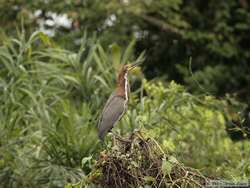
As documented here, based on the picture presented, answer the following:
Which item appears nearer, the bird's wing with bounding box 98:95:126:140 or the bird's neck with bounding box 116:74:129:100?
the bird's wing with bounding box 98:95:126:140

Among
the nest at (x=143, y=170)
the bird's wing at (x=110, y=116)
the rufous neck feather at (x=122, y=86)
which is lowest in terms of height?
the bird's wing at (x=110, y=116)

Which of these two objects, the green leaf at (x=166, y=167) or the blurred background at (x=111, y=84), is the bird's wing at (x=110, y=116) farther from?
the green leaf at (x=166, y=167)

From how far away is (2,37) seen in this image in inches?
398

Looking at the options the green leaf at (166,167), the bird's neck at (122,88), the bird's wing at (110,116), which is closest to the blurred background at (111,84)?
the bird's wing at (110,116)

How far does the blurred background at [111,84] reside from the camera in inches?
297

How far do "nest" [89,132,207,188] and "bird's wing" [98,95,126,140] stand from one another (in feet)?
4.31

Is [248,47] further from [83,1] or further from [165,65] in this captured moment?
[83,1]

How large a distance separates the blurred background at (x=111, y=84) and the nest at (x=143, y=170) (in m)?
0.29

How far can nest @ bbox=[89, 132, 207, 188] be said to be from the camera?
5.17 m

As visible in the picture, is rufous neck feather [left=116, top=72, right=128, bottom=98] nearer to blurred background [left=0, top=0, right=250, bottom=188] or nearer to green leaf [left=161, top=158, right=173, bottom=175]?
blurred background [left=0, top=0, right=250, bottom=188]

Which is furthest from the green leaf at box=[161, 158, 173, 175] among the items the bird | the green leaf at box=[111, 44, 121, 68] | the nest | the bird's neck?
the green leaf at box=[111, 44, 121, 68]

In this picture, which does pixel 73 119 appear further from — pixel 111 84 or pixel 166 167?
pixel 166 167

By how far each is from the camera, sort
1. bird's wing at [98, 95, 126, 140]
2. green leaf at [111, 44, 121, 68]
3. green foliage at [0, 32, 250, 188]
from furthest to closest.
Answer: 1. green leaf at [111, 44, 121, 68]
2. green foliage at [0, 32, 250, 188]
3. bird's wing at [98, 95, 126, 140]

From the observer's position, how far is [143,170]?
5258mm
